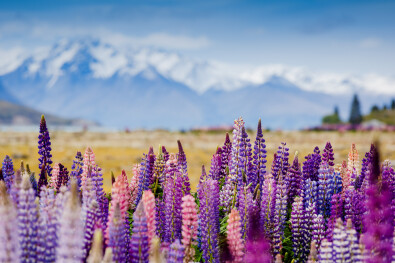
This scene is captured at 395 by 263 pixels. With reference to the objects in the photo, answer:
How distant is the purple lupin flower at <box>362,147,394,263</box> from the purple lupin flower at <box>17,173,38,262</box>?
1.97 m

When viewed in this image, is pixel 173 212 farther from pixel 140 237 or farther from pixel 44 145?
pixel 44 145

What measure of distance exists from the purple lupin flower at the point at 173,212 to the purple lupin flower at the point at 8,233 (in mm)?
1534

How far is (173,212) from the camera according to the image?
3.87 m

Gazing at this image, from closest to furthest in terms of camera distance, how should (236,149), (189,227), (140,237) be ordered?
(140,237) < (189,227) < (236,149)

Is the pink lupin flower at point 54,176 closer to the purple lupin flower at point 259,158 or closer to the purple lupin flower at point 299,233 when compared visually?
the purple lupin flower at point 259,158

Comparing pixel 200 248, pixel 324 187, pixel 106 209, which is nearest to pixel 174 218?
pixel 200 248

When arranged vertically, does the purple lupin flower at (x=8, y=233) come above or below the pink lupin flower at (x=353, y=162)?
below

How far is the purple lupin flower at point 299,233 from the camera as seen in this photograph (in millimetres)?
3652

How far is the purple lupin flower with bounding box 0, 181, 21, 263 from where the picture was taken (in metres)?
2.45

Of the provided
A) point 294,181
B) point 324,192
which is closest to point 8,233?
point 324,192

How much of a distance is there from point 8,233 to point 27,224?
12 cm

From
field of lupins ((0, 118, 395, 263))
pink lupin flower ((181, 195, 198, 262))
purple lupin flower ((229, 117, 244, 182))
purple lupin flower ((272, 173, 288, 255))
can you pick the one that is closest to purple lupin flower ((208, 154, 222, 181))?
field of lupins ((0, 118, 395, 263))

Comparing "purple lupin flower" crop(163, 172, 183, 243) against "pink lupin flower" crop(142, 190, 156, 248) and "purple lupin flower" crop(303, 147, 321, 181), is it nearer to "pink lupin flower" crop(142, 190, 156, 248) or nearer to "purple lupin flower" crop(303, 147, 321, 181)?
"pink lupin flower" crop(142, 190, 156, 248)

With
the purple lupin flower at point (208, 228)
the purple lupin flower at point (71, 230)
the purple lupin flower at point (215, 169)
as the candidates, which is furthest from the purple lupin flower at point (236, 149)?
the purple lupin flower at point (71, 230)
